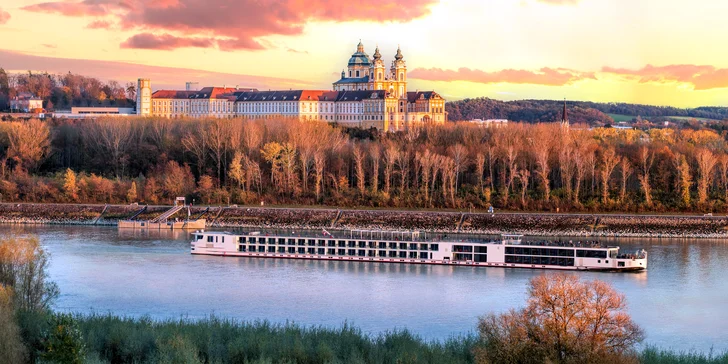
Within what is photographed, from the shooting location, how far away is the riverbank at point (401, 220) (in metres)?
33.4

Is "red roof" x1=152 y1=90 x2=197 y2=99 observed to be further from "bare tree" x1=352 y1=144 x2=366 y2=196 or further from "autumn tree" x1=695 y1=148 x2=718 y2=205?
"autumn tree" x1=695 y1=148 x2=718 y2=205

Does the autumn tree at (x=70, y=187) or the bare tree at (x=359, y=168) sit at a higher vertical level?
the bare tree at (x=359, y=168)

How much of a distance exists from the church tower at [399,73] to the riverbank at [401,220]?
36184 mm

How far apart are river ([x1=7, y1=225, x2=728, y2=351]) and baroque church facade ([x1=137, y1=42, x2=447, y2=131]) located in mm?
39352

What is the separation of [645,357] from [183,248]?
18194 millimetres

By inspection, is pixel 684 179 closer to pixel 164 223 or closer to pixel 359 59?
pixel 164 223

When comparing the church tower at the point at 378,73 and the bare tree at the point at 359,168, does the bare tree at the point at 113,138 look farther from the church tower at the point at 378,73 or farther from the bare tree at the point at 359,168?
the church tower at the point at 378,73

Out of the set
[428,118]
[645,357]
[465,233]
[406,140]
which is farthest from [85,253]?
[428,118]

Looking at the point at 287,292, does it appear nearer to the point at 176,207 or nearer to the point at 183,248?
the point at 183,248

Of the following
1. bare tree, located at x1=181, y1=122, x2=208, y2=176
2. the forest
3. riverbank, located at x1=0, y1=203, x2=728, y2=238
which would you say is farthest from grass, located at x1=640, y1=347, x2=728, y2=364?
bare tree, located at x1=181, y1=122, x2=208, y2=176

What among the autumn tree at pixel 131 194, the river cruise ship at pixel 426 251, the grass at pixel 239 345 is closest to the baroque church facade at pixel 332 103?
the autumn tree at pixel 131 194

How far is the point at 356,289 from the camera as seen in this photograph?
22.8m

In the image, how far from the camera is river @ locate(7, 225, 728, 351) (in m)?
19.1

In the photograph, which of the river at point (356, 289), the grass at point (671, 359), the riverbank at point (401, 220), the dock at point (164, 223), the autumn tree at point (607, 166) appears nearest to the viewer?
the grass at point (671, 359)
